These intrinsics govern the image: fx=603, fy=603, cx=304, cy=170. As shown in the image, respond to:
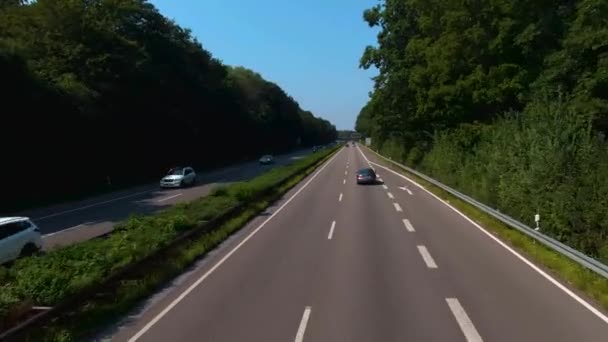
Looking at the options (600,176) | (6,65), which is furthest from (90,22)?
(600,176)

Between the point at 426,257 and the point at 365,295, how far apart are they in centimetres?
454

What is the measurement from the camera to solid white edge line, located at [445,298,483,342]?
862cm

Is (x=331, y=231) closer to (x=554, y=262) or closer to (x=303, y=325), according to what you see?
(x=554, y=262)

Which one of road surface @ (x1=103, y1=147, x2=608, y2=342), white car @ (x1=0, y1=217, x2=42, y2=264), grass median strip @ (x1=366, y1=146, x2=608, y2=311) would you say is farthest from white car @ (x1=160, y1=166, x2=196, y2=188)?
white car @ (x1=0, y1=217, x2=42, y2=264)

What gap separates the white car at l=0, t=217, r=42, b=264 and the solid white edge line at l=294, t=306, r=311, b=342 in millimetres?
9352

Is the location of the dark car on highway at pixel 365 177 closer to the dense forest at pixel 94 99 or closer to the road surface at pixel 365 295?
the dense forest at pixel 94 99

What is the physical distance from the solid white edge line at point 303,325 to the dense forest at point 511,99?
8118 millimetres

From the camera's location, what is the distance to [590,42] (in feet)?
89.3

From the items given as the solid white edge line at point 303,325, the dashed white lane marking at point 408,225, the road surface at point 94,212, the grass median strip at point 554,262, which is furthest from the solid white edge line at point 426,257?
the road surface at point 94,212

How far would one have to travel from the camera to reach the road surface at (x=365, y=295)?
9.01m

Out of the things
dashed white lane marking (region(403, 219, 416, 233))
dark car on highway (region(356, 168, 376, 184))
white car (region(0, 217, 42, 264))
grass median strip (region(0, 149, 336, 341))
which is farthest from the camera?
dark car on highway (region(356, 168, 376, 184))

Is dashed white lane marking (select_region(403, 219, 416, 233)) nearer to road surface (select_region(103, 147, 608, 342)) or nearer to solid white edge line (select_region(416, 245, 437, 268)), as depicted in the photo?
road surface (select_region(103, 147, 608, 342))

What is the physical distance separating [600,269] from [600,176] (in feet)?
14.7

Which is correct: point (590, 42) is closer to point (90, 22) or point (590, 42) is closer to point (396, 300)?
point (396, 300)
